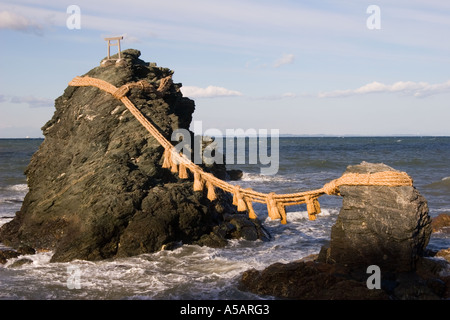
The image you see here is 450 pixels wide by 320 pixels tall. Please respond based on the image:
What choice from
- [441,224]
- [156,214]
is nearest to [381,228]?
[156,214]

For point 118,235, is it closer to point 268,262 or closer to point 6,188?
point 268,262

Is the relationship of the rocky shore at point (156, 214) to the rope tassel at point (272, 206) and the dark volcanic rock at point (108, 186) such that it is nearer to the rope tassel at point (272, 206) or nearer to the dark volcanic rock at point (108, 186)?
the dark volcanic rock at point (108, 186)

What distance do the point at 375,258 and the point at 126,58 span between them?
23.2 feet

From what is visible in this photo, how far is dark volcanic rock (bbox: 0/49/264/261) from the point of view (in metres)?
8.36

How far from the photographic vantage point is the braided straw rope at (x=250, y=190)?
6598 mm

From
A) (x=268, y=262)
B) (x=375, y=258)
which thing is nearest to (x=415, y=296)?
(x=375, y=258)

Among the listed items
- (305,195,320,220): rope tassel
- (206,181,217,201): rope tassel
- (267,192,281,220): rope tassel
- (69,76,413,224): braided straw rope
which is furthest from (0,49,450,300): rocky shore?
(206,181,217,201): rope tassel

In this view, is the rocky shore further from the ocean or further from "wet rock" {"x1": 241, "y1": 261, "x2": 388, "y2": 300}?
the ocean

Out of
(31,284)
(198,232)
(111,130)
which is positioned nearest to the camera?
(31,284)

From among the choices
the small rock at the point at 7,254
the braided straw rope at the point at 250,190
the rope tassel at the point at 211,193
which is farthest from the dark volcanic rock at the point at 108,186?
the rope tassel at the point at 211,193

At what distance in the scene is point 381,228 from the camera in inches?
256

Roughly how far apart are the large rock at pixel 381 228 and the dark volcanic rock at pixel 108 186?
3.12 m

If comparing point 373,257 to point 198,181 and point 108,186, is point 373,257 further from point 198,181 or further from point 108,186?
point 108,186
